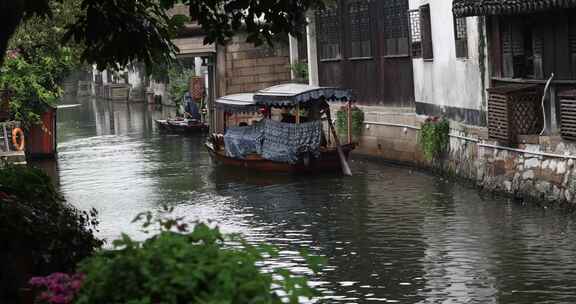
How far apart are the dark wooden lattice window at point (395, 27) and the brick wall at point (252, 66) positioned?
1149 centimetres

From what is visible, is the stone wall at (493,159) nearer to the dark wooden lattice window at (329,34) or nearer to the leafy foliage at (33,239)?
the dark wooden lattice window at (329,34)

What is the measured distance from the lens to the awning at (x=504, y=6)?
17.8 metres

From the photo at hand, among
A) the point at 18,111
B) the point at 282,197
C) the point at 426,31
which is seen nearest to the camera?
the point at 282,197

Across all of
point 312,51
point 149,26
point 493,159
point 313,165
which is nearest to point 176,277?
point 149,26

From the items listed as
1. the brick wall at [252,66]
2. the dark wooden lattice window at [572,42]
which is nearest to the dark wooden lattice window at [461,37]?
the dark wooden lattice window at [572,42]

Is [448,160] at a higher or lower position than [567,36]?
lower

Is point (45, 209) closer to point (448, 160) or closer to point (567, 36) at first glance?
point (567, 36)

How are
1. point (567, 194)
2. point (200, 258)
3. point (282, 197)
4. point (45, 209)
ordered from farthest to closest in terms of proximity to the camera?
1. point (282, 197)
2. point (567, 194)
3. point (45, 209)
4. point (200, 258)

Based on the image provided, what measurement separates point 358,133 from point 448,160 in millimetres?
6826

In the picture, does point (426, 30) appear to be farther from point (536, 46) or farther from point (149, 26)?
point (149, 26)

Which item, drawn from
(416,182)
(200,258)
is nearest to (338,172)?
(416,182)

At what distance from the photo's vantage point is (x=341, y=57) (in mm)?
32844

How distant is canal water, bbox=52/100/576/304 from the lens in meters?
13.4

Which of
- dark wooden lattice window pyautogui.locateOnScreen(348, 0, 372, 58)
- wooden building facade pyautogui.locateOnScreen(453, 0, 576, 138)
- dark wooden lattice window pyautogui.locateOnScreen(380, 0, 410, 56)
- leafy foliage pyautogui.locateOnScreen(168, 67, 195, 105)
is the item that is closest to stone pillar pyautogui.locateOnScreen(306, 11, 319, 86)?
dark wooden lattice window pyautogui.locateOnScreen(348, 0, 372, 58)
